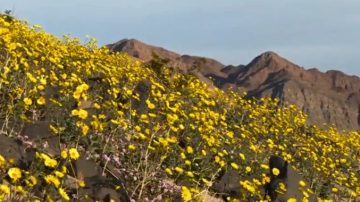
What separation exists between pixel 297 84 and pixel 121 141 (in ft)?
225

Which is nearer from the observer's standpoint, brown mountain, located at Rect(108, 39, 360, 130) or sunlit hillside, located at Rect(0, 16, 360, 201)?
sunlit hillside, located at Rect(0, 16, 360, 201)

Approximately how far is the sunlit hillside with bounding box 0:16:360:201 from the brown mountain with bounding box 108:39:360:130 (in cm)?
5492

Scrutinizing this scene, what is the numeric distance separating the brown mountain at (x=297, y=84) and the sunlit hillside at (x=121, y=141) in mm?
54919

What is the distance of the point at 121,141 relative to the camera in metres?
9.82

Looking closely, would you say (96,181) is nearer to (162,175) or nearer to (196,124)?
(162,175)

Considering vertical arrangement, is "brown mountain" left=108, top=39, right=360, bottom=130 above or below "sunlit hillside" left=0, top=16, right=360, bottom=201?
above

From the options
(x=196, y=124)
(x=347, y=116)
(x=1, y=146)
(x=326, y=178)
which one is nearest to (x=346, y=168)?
(x=326, y=178)

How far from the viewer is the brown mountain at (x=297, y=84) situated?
75.5 meters

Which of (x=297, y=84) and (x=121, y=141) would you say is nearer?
(x=121, y=141)

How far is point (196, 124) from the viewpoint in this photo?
11.8m

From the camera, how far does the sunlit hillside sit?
6809mm

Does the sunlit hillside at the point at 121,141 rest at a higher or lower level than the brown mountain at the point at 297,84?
lower

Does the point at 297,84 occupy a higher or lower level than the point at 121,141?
higher

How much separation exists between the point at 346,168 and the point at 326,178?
11.2 ft
